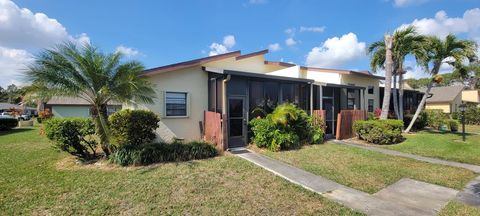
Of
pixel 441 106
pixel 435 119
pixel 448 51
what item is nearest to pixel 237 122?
pixel 448 51

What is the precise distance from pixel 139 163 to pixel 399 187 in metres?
7.27

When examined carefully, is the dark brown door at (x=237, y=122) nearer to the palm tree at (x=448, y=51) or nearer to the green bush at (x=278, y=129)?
the green bush at (x=278, y=129)

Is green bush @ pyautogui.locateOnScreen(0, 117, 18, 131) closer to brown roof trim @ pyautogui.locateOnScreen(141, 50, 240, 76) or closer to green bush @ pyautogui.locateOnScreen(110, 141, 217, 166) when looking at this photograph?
brown roof trim @ pyautogui.locateOnScreen(141, 50, 240, 76)

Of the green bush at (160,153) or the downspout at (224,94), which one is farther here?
the downspout at (224,94)

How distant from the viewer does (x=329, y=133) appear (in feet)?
48.4

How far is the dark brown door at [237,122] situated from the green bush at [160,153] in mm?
2013

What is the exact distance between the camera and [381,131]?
12727 mm

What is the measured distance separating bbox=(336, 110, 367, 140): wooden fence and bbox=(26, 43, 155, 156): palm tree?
10.2 m

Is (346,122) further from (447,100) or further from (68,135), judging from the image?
(447,100)

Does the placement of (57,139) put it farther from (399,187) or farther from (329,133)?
(329,133)

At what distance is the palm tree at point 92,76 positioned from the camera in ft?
25.4

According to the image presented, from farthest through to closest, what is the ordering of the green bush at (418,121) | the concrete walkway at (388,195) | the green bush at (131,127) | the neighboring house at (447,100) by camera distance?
1. the neighboring house at (447,100)
2. the green bush at (418,121)
3. the green bush at (131,127)
4. the concrete walkway at (388,195)

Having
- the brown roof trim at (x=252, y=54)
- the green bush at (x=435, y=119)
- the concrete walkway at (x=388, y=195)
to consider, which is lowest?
the concrete walkway at (x=388, y=195)

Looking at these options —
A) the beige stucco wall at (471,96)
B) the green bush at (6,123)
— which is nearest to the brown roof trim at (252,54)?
the green bush at (6,123)
